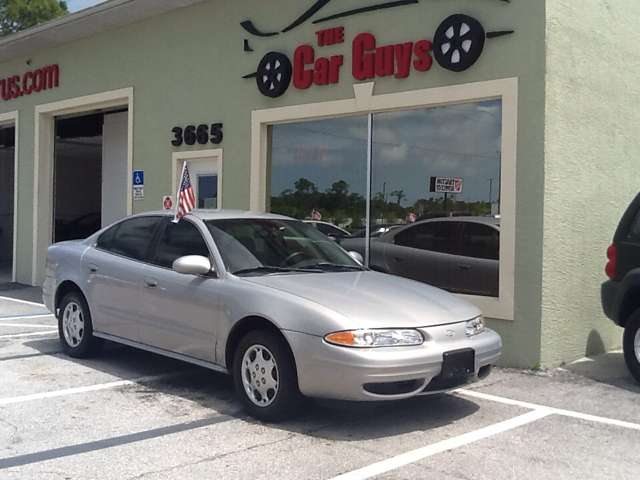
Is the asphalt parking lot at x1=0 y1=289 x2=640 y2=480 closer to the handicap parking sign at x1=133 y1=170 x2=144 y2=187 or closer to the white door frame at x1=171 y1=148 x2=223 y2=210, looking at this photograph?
the white door frame at x1=171 y1=148 x2=223 y2=210

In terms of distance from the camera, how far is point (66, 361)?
7566mm

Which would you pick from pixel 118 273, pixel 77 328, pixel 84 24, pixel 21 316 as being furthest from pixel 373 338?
pixel 84 24

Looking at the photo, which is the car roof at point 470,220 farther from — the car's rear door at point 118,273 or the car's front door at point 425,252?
the car's rear door at point 118,273

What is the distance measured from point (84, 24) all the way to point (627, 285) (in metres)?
10.4

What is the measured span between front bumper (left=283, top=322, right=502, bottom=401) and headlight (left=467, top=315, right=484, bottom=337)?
28 centimetres

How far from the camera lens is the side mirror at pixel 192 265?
590cm

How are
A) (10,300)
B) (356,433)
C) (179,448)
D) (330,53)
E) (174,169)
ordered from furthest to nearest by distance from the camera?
1. (10,300)
2. (174,169)
3. (330,53)
4. (356,433)
5. (179,448)

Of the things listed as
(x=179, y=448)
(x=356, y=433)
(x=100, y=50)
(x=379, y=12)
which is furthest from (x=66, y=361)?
(x=100, y=50)

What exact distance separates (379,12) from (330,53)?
0.91 metres

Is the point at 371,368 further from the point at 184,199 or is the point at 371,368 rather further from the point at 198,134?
the point at 198,134

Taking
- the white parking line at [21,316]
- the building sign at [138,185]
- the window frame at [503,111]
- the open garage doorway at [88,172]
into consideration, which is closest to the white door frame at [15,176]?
the open garage doorway at [88,172]

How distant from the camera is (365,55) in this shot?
30.1 feet

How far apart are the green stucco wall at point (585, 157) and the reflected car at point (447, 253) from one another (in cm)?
69

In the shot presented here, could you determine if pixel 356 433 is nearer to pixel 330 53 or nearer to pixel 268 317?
pixel 268 317
